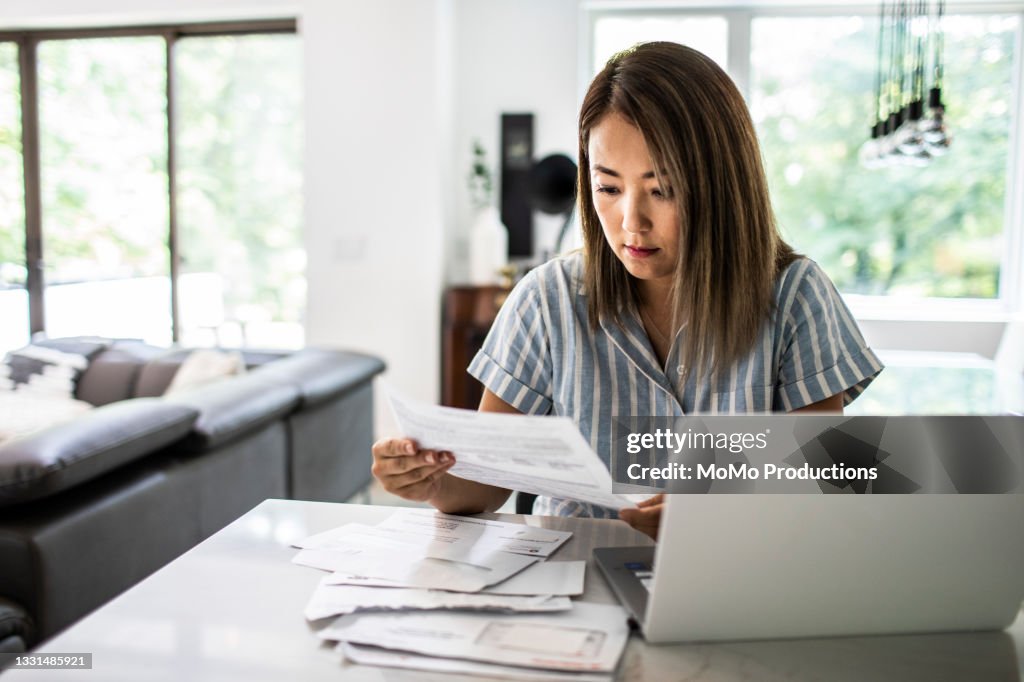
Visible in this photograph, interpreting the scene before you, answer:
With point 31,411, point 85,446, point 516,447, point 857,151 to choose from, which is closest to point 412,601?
point 516,447

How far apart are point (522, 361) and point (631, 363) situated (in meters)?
0.15

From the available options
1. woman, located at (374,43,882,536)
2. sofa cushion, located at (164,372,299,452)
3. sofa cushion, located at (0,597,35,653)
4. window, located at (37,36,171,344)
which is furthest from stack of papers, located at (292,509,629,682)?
window, located at (37,36,171,344)

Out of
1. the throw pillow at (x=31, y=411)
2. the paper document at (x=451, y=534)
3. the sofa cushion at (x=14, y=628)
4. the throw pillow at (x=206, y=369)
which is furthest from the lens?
the throw pillow at (x=206, y=369)

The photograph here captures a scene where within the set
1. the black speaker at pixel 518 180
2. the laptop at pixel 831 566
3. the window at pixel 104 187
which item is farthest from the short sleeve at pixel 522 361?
the window at pixel 104 187

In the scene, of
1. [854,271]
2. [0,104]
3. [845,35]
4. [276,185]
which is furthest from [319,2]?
[854,271]

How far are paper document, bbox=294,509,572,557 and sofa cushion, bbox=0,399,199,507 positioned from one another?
92 cm

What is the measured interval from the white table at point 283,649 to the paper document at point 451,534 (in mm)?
81

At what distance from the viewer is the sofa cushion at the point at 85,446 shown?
1.60 metres

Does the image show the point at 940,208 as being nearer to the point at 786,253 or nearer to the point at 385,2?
the point at 385,2

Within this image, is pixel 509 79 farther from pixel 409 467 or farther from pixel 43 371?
pixel 409 467

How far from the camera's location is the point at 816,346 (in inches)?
45.5

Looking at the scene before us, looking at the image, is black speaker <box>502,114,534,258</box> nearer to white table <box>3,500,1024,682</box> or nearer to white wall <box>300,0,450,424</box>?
white wall <box>300,0,450,424</box>

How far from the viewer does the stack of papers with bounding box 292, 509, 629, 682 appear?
661 millimetres

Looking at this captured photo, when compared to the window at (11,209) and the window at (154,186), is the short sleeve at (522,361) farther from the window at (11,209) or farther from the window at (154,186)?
the window at (11,209)
